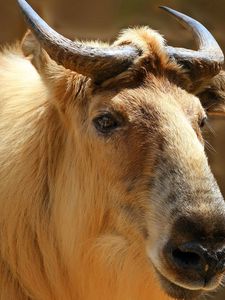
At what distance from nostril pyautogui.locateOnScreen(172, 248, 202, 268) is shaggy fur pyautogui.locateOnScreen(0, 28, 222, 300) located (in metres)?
0.16

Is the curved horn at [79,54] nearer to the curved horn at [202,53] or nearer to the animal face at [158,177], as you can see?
the animal face at [158,177]

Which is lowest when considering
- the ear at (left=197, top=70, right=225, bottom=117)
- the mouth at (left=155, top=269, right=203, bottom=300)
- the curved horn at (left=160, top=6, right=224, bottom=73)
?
the mouth at (left=155, top=269, right=203, bottom=300)

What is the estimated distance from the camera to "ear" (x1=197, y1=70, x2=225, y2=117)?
603 cm

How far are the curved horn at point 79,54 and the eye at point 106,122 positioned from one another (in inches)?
10.1

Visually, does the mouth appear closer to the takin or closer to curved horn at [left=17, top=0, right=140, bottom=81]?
the takin

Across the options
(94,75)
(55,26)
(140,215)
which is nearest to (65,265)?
(140,215)

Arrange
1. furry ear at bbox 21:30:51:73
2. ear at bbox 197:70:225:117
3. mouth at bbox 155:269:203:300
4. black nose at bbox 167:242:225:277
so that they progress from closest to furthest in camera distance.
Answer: black nose at bbox 167:242:225:277, mouth at bbox 155:269:203:300, furry ear at bbox 21:30:51:73, ear at bbox 197:70:225:117

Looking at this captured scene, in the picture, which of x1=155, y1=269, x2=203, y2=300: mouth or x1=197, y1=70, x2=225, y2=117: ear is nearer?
x1=155, y1=269, x2=203, y2=300: mouth

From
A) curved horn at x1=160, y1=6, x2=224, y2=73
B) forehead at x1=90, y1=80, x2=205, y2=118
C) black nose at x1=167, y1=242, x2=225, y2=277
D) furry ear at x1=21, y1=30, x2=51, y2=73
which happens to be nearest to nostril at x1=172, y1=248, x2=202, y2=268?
black nose at x1=167, y1=242, x2=225, y2=277

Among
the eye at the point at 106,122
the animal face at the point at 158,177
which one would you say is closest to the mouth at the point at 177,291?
the animal face at the point at 158,177

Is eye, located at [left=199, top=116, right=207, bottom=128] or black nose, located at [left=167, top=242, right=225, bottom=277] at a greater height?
eye, located at [left=199, top=116, right=207, bottom=128]

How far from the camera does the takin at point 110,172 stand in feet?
16.0

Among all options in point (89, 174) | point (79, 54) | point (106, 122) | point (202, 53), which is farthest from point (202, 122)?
point (79, 54)

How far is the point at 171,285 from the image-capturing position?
4910mm
